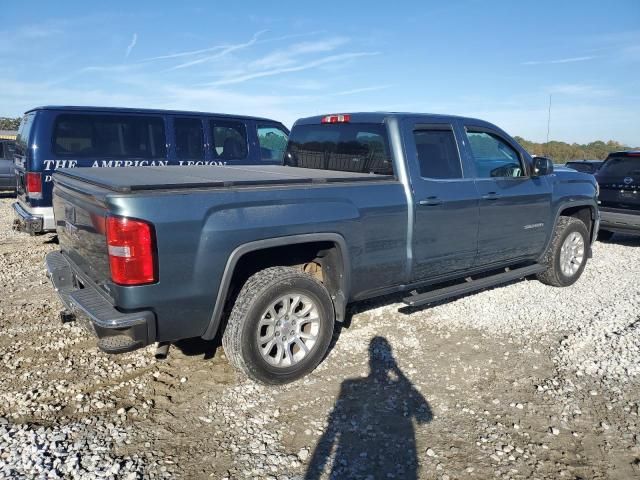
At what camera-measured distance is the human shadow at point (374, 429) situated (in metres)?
2.68

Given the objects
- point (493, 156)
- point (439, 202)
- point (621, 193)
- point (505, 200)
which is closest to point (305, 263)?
point (439, 202)

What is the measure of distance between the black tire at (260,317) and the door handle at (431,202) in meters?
1.14

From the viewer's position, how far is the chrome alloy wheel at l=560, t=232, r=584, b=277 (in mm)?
5820

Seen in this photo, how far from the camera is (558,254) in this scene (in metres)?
5.72

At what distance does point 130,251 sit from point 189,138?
4.98 meters

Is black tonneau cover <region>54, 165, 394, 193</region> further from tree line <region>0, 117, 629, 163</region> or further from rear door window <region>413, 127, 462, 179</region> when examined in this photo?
tree line <region>0, 117, 629, 163</region>

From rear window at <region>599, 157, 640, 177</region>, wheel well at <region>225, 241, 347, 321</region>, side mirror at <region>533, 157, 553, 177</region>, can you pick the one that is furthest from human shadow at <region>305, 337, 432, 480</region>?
rear window at <region>599, 157, 640, 177</region>

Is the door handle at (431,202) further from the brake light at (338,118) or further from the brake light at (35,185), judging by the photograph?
the brake light at (35,185)

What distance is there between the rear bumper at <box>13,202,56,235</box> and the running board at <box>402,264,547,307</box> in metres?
4.55

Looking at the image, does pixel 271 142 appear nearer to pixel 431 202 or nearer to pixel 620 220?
pixel 431 202

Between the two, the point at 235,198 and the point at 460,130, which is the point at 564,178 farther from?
the point at 235,198

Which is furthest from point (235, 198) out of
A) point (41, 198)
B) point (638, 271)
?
point (638, 271)

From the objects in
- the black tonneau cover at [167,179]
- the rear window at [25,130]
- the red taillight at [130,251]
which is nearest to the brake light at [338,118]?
the black tonneau cover at [167,179]

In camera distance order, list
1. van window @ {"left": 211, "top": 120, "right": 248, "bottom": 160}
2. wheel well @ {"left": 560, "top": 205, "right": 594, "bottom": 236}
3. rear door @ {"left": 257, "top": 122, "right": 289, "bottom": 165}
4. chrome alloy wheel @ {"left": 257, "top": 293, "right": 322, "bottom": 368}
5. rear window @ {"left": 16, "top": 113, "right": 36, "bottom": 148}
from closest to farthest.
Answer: chrome alloy wheel @ {"left": 257, "top": 293, "right": 322, "bottom": 368}, wheel well @ {"left": 560, "top": 205, "right": 594, "bottom": 236}, rear window @ {"left": 16, "top": 113, "right": 36, "bottom": 148}, van window @ {"left": 211, "top": 120, "right": 248, "bottom": 160}, rear door @ {"left": 257, "top": 122, "right": 289, "bottom": 165}
